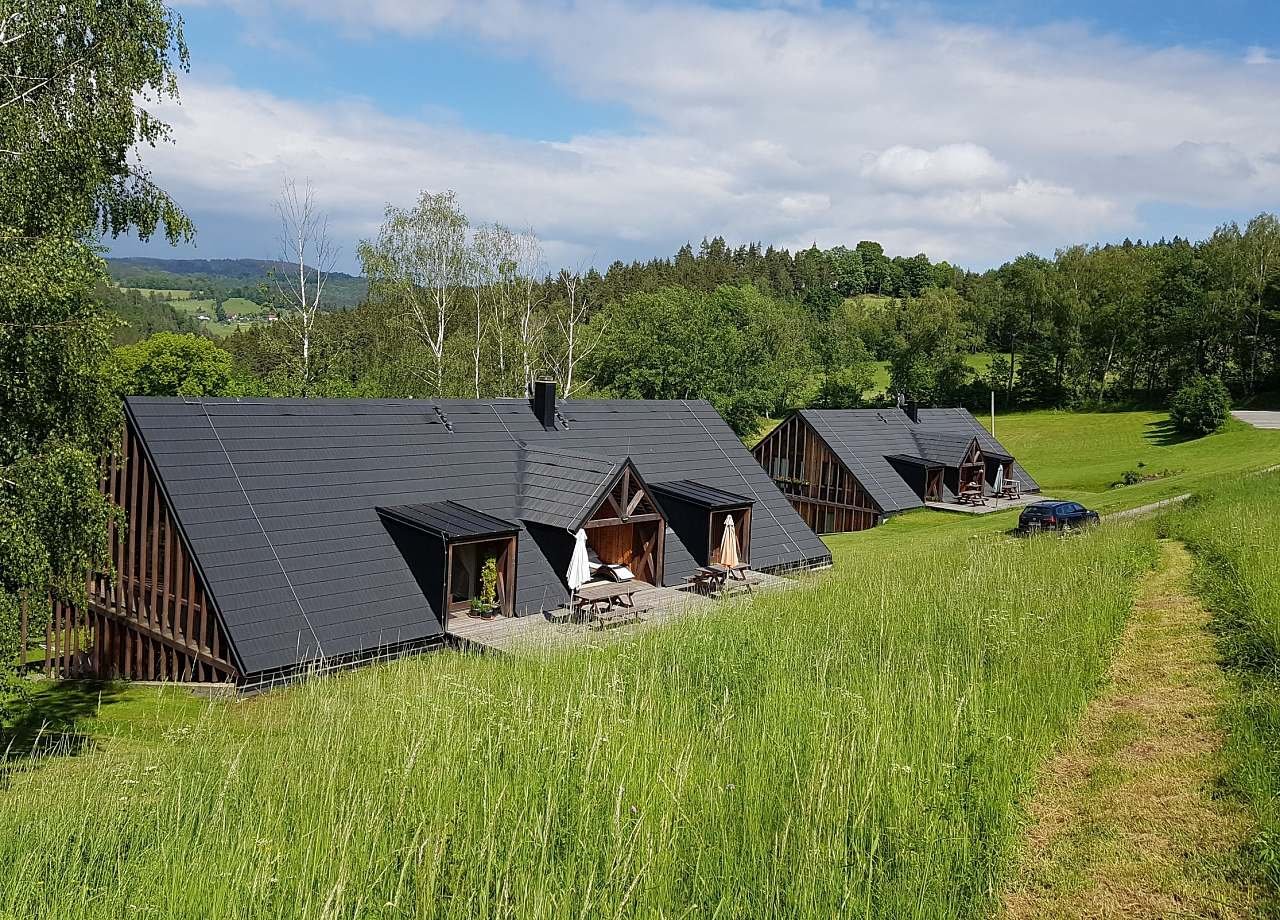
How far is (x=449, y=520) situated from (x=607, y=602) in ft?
11.1

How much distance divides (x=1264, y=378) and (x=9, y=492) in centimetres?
6685

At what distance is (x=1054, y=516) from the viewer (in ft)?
84.1

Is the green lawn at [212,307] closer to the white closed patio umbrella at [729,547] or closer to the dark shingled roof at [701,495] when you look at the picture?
the dark shingled roof at [701,495]

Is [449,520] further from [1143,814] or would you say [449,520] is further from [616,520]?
[1143,814]

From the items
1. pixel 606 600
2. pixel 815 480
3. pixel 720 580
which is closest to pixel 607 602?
pixel 606 600

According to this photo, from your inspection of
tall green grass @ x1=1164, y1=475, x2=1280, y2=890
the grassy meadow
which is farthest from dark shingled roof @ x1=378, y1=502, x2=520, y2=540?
tall green grass @ x1=1164, y1=475, x2=1280, y2=890

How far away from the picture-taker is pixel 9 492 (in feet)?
29.2

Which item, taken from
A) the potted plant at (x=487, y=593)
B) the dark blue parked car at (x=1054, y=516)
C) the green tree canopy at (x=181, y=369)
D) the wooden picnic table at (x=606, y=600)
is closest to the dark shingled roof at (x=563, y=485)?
the wooden picnic table at (x=606, y=600)

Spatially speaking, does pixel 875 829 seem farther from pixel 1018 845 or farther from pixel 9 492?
pixel 9 492

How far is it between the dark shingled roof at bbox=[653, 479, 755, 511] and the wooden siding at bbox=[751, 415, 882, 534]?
11719mm

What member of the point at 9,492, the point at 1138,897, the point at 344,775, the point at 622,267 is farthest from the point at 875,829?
the point at 622,267

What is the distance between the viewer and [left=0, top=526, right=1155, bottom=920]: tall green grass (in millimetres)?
4312

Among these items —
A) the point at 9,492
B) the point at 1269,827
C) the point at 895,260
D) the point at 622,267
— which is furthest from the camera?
the point at 895,260

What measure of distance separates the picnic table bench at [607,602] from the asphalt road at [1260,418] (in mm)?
44451
